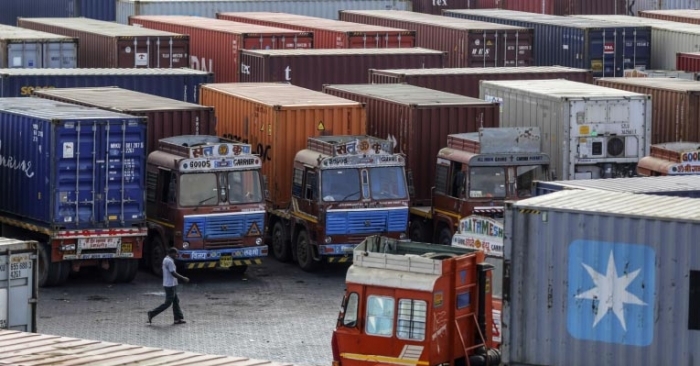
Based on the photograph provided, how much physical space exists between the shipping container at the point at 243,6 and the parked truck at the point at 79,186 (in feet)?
72.9

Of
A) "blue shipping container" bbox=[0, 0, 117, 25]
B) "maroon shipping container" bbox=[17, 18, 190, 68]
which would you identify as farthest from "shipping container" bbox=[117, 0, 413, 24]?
"maroon shipping container" bbox=[17, 18, 190, 68]

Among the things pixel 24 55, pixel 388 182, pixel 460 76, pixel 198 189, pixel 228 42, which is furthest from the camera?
pixel 228 42

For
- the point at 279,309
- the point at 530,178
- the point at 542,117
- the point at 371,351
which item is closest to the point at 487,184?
the point at 530,178

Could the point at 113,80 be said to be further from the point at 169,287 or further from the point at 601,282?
the point at 601,282

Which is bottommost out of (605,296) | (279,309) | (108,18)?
(279,309)

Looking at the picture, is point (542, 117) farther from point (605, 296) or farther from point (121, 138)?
point (605, 296)

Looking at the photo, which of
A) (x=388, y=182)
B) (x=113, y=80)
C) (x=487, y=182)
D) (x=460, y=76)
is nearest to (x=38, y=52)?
(x=113, y=80)

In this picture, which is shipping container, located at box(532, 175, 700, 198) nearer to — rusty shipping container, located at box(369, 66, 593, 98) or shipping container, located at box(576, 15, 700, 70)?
rusty shipping container, located at box(369, 66, 593, 98)

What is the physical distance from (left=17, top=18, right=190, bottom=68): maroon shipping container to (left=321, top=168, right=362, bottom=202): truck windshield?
12.1 metres

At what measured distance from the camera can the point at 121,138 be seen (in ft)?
87.7

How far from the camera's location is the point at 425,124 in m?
30.5

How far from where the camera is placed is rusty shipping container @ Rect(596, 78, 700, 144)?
105 ft

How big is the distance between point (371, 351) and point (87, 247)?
9597 millimetres

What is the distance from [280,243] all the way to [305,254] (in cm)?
129
